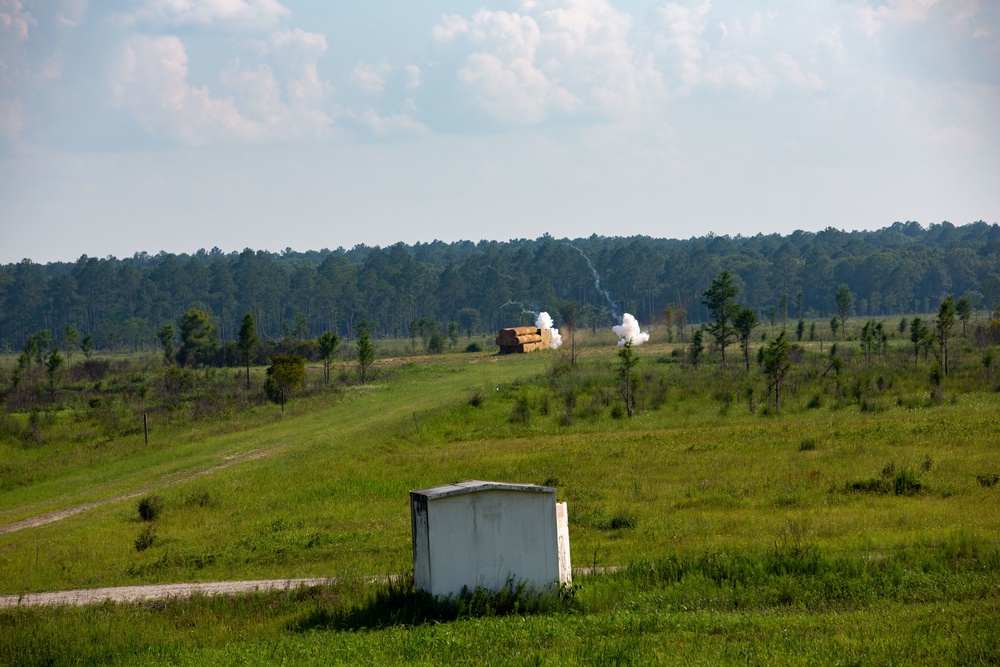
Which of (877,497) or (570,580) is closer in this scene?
(570,580)

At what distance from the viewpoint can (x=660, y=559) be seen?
674 inches

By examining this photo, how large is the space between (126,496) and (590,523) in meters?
15.7

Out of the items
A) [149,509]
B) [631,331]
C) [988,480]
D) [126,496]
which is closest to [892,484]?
[988,480]

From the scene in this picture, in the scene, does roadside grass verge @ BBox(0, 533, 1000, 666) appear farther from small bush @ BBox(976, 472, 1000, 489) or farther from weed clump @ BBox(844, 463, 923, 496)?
small bush @ BBox(976, 472, 1000, 489)

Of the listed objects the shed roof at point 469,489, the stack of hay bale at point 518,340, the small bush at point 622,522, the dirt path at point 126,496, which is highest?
the stack of hay bale at point 518,340

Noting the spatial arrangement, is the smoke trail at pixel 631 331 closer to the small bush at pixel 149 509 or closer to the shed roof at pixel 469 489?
the small bush at pixel 149 509

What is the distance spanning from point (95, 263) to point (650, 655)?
188613 millimetres

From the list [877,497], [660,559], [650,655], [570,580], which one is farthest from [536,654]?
[877,497]

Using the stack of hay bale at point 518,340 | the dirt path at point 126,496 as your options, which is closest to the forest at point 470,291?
the stack of hay bale at point 518,340

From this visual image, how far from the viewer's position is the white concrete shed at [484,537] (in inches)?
594

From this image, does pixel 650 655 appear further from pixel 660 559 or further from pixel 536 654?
pixel 660 559

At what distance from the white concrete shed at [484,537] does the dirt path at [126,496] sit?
16.5 meters

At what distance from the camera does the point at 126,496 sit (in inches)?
1188

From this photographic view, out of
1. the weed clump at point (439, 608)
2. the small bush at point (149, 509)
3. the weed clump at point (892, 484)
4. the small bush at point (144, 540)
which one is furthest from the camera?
the small bush at point (149, 509)
